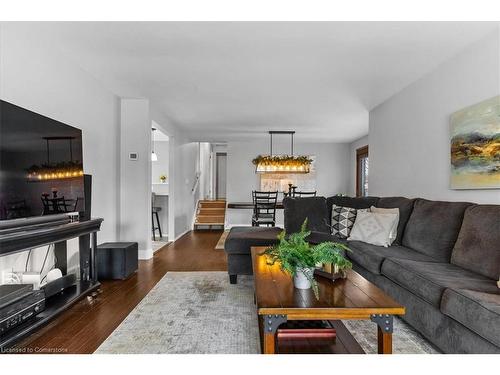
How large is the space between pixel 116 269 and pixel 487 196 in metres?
3.68

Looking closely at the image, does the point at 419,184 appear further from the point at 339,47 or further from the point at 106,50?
the point at 106,50

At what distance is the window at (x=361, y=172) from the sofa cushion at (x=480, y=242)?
5.64m

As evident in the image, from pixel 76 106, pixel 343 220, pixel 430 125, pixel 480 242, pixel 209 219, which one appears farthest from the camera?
pixel 209 219

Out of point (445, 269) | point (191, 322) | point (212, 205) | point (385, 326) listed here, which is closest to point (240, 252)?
point (191, 322)

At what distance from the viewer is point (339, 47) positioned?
9.48 feet

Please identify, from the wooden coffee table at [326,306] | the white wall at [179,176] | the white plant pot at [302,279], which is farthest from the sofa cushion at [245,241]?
the white wall at [179,176]

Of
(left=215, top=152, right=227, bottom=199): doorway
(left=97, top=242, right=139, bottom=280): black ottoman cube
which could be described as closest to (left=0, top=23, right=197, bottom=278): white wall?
(left=97, top=242, right=139, bottom=280): black ottoman cube

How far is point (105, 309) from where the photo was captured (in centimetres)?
271

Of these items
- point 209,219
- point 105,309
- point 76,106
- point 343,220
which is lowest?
point 105,309

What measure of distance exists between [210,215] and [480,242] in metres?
6.97

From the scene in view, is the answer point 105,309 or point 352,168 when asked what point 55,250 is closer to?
point 105,309
